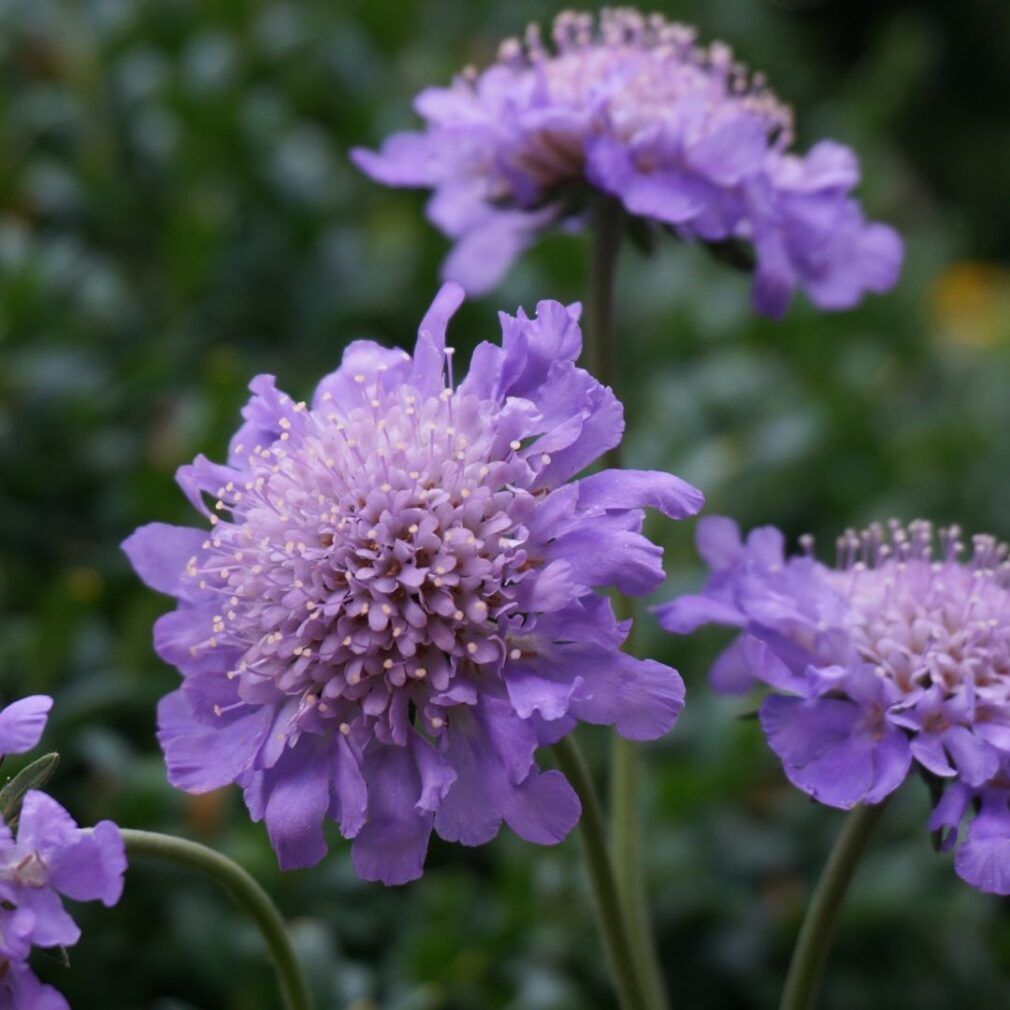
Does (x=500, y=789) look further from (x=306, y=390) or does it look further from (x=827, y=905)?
→ (x=306, y=390)

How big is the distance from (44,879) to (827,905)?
383 mm

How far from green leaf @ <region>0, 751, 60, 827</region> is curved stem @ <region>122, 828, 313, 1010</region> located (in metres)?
0.04

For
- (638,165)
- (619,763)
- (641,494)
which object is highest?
(638,165)

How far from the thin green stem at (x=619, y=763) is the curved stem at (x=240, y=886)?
20 cm

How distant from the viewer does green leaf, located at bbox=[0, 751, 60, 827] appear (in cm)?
64

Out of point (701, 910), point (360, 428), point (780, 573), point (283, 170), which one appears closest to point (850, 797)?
point (780, 573)

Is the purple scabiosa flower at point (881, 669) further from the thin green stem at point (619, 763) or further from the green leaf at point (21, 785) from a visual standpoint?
the green leaf at point (21, 785)

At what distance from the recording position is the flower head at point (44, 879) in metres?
0.59

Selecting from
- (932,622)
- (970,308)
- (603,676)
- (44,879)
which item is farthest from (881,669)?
(970,308)

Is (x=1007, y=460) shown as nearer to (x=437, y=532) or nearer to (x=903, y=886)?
(x=903, y=886)

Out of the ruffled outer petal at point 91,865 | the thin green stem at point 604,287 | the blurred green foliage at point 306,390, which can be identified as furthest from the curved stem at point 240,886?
the thin green stem at point 604,287

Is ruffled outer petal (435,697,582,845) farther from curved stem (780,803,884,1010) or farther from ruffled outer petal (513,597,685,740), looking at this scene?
curved stem (780,803,884,1010)

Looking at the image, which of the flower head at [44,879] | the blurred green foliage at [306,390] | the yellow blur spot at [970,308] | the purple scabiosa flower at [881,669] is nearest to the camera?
the flower head at [44,879]

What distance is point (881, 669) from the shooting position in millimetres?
731
